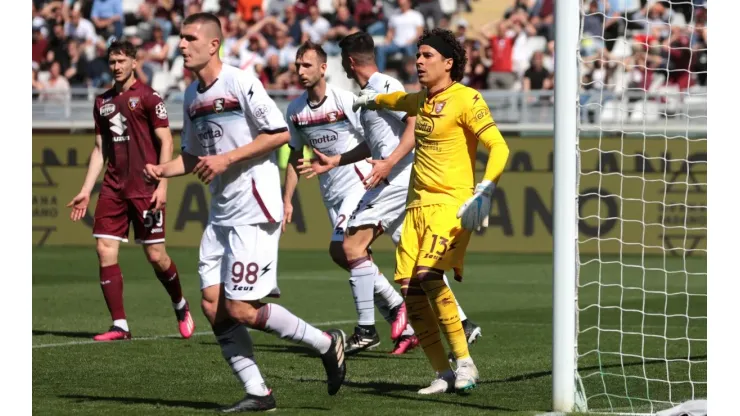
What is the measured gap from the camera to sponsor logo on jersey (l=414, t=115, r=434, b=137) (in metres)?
7.42

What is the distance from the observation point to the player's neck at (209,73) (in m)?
6.88

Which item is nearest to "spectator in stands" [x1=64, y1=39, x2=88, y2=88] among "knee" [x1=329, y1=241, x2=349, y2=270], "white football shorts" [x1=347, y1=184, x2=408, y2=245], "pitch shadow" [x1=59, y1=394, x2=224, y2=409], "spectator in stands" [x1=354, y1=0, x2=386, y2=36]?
"spectator in stands" [x1=354, y1=0, x2=386, y2=36]

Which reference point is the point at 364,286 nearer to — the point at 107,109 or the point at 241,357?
the point at 107,109

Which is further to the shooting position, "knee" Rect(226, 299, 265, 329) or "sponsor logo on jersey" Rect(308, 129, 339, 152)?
"sponsor logo on jersey" Rect(308, 129, 339, 152)

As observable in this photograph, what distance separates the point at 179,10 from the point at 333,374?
18654 mm

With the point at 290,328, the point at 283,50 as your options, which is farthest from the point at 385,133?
the point at 283,50

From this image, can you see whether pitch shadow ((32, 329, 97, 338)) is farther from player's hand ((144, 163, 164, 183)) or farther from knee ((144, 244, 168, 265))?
player's hand ((144, 163, 164, 183))

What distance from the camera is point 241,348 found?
22.6 ft

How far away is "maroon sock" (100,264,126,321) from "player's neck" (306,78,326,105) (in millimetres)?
2207

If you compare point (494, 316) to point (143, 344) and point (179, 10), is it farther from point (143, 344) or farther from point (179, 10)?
point (179, 10)

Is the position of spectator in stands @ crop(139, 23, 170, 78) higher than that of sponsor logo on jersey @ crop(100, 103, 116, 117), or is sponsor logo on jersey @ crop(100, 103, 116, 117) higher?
spectator in stands @ crop(139, 23, 170, 78)

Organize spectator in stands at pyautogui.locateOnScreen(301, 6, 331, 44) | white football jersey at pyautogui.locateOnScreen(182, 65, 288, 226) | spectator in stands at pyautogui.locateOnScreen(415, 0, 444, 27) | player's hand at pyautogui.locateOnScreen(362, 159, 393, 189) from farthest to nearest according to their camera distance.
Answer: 1. spectator in stands at pyautogui.locateOnScreen(301, 6, 331, 44)
2. spectator in stands at pyautogui.locateOnScreen(415, 0, 444, 27)
3. player's hand at pyautogui.locateOnScreen(362, 159, 393, 189)
4. white football jersey at pyautogui.locateOnScreen(182, 65, 288, 226)

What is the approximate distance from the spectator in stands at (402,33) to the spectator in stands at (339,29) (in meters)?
0.88
